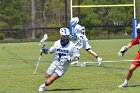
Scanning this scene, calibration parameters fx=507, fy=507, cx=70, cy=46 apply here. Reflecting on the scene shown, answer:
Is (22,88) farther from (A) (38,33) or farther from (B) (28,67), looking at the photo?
(A) (38,33)

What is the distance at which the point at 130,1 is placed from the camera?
43.2 metres

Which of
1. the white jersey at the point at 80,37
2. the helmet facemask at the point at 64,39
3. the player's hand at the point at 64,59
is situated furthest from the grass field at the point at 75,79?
the helmet facemask at the point at 64,39

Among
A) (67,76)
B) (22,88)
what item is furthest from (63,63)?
(67,76)

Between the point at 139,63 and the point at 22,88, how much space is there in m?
3.02

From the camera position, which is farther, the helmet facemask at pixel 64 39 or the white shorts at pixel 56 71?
the white shorts at pixel 56 71

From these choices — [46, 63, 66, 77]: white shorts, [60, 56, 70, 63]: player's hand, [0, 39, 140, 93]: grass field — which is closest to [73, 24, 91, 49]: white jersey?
[0, 39, 140, 93]: grass field

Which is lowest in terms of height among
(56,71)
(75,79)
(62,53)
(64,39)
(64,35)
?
(75,79)

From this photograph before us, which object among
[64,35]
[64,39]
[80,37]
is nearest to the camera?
[64,35]

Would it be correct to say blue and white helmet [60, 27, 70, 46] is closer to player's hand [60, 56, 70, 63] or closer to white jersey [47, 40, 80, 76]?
white jersey [47, 40, 80, 76]

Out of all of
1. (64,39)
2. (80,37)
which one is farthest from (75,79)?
(80,37)

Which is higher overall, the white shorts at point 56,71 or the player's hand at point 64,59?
the player's hand at point 64,59

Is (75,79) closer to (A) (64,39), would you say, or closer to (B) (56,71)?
(B) (56,71)

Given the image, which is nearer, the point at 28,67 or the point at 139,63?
the point at 139,63

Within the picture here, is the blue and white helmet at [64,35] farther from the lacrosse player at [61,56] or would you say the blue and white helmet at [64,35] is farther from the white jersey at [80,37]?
the white jersey at [80,37]
